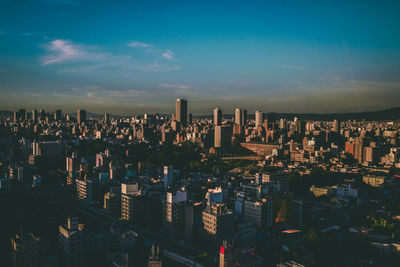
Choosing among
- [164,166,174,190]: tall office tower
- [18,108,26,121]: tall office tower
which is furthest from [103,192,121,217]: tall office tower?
[18,108,26,121]: tall office tower

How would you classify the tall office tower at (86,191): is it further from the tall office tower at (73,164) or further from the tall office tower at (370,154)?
the tall office tower at (370,154)

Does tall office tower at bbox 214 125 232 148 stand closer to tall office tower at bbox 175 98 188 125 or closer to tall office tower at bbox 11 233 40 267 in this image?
tall office tower at bbox 175 98 188 125

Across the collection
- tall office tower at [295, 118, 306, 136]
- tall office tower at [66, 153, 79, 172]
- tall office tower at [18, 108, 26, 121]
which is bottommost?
tall office tower at [66, 153, 79, 172]

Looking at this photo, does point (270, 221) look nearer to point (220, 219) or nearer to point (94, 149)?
point (220, 219)

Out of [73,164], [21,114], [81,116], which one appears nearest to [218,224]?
[73,164]

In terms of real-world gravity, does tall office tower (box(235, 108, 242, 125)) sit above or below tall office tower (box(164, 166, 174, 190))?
above

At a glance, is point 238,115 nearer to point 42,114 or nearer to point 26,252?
point 42,114
